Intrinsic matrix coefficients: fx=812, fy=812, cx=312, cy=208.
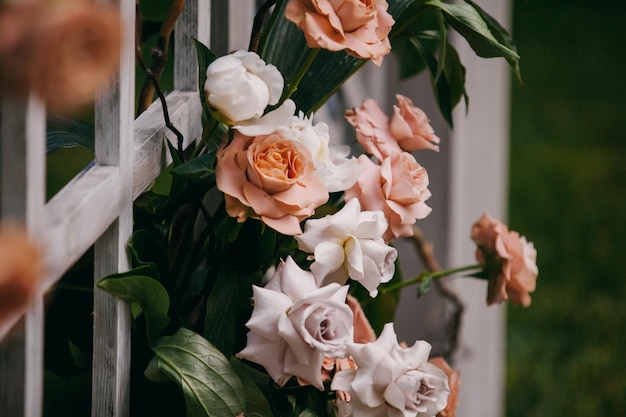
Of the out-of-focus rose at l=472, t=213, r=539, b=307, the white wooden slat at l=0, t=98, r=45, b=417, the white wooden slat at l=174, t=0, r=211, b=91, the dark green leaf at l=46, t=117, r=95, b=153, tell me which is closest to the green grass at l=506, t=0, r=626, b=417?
the out-of-focus rose at l=472, t=213, r=539, b=307

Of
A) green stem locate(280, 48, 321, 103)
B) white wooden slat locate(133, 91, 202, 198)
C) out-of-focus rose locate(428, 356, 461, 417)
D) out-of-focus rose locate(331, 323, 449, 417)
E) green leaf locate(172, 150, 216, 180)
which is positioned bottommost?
out-of-focus rose locate(428, 356, 461, 417)

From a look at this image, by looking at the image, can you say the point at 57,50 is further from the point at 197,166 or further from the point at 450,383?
the point at 450,383

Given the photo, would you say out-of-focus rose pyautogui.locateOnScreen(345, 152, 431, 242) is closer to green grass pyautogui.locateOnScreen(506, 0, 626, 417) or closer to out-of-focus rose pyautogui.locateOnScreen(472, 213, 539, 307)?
out-of-focus rose pyautogui.locateOnScreen(472, 213, 539, 307)

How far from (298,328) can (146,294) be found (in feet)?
0.39

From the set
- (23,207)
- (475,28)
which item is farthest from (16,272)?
(475,28)

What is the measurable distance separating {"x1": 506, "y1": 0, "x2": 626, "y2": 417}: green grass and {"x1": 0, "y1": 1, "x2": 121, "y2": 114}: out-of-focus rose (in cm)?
227

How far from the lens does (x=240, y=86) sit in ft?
1.94

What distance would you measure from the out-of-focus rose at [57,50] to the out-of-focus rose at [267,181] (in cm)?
38

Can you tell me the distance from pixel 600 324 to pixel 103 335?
244cm

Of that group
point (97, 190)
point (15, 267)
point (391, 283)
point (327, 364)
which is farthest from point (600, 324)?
point (15, 267)

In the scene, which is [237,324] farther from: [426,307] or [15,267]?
[426,307]

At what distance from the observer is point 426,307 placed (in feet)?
5.73

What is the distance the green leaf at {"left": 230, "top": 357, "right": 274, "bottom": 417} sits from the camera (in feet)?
2.12

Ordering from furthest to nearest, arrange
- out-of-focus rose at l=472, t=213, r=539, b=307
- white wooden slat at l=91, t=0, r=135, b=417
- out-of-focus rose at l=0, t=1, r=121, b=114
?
out-of-focus rose at l=472, t=213, r=539, b=307 < white wooden slat at l=91, t=0, r=135, b=417 < out-of-focus rose at l=0, t=1, r=121, b=114
